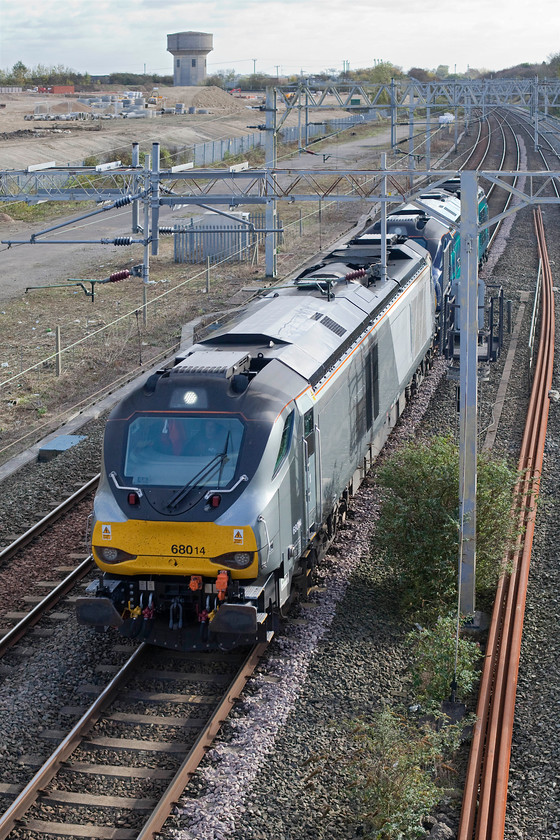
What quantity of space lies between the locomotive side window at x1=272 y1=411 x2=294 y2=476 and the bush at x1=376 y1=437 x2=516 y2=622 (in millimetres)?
2230

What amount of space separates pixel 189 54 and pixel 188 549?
172927mm

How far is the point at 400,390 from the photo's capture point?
18.2 metres

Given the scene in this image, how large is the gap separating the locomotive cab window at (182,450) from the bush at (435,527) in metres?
2.83

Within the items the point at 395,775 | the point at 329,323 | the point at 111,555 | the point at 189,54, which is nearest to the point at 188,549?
the point at 111,555

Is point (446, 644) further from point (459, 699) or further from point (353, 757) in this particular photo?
point (353, 757)

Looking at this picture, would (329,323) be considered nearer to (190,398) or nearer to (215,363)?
(215,363)

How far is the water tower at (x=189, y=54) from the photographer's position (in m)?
167

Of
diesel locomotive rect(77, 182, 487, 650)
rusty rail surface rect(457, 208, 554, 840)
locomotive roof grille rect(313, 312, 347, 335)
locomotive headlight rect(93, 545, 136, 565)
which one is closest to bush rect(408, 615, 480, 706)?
rusty rail surface rect(457, 208, 554, 840)

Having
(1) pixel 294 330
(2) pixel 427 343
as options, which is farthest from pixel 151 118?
(1) pixel 294 330

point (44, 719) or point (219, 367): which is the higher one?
point (219, 367)

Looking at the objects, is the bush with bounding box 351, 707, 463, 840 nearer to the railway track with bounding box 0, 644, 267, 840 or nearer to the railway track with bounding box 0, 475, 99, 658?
the railway track with bounding box 0, 644, 267, 840

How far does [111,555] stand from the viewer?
35.1ft

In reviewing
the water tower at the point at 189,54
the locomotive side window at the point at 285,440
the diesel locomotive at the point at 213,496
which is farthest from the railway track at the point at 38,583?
the water tower at the point at 189,54

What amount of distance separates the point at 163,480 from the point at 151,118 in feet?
325
